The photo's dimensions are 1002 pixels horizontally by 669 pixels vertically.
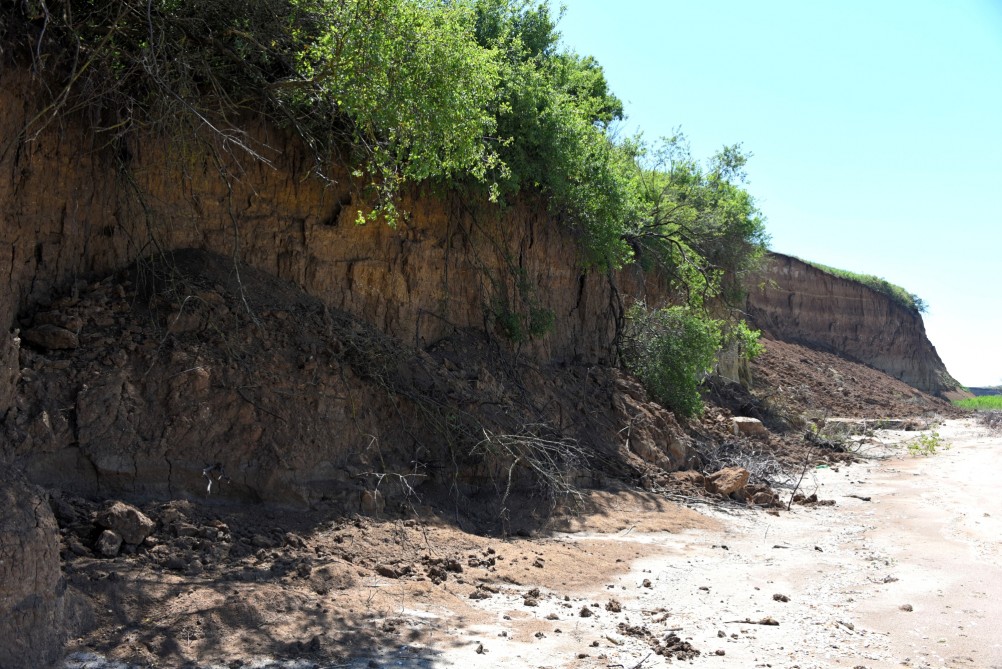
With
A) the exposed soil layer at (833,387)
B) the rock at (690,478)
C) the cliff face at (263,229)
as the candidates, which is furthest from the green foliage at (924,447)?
the cliff face at (263,229)

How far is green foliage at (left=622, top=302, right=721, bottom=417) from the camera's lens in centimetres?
1412

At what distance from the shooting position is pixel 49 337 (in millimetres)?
6559

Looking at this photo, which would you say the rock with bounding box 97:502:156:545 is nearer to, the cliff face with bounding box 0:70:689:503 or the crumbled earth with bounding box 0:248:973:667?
the crumbled earth with bounding box 0:248:973:667

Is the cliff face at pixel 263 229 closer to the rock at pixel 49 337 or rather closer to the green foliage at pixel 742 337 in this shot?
the rock at pixel 49 337

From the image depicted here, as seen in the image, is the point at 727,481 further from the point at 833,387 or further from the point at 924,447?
the point at 833,387

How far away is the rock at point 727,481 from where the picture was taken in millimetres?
11445

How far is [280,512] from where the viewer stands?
687 centimetres

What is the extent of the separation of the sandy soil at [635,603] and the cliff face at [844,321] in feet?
91.3

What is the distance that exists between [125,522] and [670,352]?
10143mm

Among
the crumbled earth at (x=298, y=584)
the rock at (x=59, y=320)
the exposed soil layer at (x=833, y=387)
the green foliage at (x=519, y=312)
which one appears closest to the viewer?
the crumbled earth at (x=298, y=584)

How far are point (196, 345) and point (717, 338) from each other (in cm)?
986

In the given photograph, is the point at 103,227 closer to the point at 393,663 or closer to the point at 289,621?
the point at 289,621

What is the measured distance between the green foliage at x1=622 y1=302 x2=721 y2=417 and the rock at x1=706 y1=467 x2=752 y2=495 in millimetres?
2354

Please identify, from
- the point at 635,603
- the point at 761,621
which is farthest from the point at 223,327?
the point at 761,621
